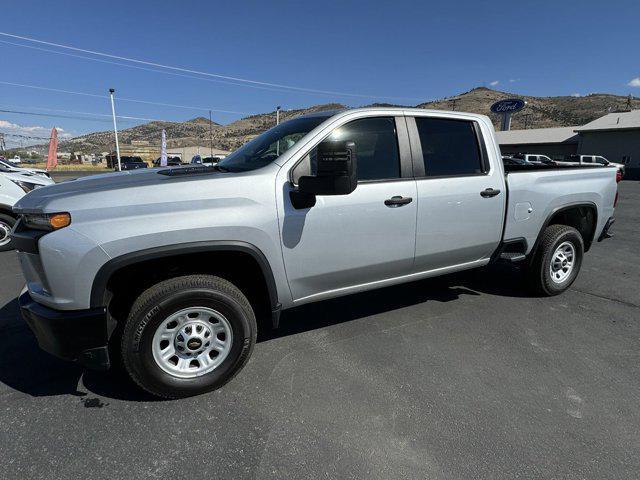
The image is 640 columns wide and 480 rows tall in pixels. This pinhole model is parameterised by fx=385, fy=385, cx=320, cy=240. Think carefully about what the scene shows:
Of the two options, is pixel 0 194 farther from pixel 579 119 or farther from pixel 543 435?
pixel 579 119

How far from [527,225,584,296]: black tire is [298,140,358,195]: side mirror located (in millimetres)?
2896

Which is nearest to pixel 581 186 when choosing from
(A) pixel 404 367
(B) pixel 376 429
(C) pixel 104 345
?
(A) pixel 404 367

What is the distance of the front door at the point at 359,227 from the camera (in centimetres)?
277

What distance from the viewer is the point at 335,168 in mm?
2396

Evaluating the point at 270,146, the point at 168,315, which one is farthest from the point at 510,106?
the point at 168,315

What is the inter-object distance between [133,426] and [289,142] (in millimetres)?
2222

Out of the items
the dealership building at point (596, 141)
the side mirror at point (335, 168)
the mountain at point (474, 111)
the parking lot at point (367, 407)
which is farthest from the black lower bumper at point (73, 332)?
the mountain at point (474, 111)

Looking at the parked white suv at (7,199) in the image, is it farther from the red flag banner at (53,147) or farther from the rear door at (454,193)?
the red flag banner at (53,147)

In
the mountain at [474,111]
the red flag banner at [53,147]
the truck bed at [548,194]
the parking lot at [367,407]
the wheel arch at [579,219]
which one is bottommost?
the parking lot at [367,407]

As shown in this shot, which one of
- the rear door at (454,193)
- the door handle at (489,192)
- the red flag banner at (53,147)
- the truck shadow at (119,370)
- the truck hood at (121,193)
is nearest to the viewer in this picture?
the truck hood at (121,193)

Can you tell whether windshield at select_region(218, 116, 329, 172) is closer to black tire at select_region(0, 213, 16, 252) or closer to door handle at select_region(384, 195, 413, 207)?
door handle at select_region(384, 195, 413, 207)

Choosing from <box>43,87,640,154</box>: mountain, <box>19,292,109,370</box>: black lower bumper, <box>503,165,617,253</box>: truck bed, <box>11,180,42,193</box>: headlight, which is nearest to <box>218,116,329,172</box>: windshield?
<box>19,292,109,370</box>: black lower bumper

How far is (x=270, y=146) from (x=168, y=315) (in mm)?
1594

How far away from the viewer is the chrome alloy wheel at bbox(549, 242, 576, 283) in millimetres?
4418
